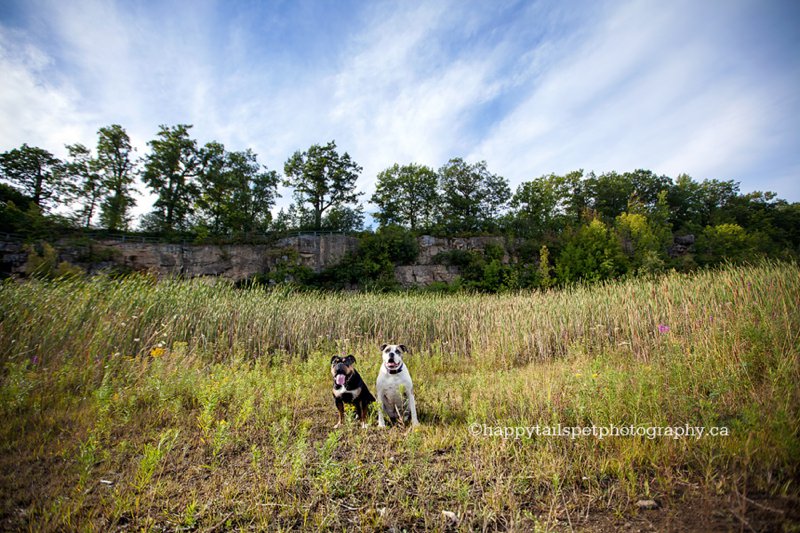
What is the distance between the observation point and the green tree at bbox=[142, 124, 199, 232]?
1055 inches

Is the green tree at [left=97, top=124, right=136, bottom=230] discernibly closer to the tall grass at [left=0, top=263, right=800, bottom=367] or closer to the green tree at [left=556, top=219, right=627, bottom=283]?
the tall grass at [left=0, top=263, right=800, bottom=367]

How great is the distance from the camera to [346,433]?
3.19 metres

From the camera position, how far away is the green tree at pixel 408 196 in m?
33.8

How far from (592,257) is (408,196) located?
1923 centimetres

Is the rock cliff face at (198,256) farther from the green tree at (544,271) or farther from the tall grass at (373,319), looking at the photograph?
the green tree at (544,271)

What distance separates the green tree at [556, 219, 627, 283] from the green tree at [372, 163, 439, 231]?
1429 centimetres

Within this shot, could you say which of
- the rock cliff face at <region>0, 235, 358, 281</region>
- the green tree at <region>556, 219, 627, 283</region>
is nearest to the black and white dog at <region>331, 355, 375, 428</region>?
the rock cliff face at <region>0, 235, 358, 281</region>

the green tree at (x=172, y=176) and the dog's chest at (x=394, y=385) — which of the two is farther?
the green tree at (x=172, y=176)

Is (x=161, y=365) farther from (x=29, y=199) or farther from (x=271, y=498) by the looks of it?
(x=29, y=199)

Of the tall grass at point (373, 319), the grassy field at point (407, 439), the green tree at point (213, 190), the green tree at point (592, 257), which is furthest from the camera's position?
the green tree at point (213, 190)

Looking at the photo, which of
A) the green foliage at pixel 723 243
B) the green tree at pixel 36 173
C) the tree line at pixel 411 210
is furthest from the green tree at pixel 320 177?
the green foliage at pixel 723 243

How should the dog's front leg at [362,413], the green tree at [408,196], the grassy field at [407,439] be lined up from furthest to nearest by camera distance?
the green tree at [408,196]
the dog's front leg at [362,413]
the grassy field at [407,439]

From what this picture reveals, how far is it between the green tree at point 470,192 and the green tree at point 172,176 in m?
25.7

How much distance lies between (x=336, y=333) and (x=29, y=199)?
33661mm
